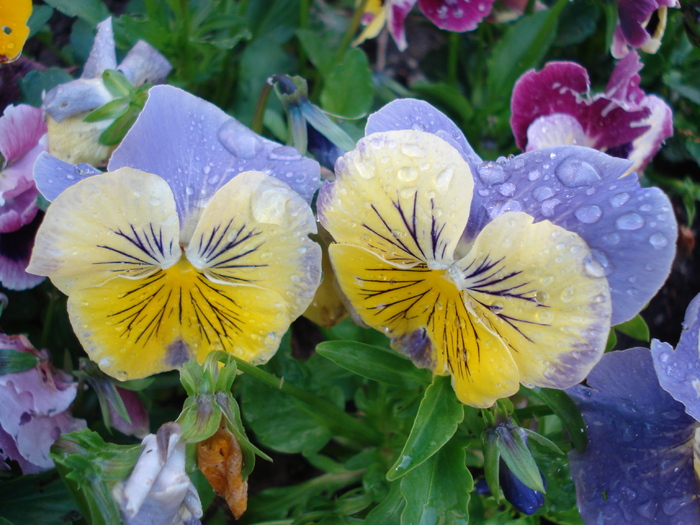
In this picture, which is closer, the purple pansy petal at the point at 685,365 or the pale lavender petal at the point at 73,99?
the purple pansy petal at the point at 685,365

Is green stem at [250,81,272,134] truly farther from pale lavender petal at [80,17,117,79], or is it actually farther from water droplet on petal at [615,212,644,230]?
water droplet on petal at [615,212,644,230]

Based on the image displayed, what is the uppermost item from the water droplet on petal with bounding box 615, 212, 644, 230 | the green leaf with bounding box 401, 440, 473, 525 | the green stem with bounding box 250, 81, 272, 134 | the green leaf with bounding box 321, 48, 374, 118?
the water droplet on petal with bounding box 615, 212, 644, 230

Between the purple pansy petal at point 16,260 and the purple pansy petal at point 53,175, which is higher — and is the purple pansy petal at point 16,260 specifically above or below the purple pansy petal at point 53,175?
below

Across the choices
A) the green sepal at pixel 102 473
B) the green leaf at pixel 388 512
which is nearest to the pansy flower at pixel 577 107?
the green leaf at pixel 388 512

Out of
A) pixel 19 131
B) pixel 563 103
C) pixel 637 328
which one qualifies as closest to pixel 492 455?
pixel 637 328

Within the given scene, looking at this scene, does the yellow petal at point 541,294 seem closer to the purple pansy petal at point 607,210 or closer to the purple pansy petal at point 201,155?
the purple pansy petal at point 607,210

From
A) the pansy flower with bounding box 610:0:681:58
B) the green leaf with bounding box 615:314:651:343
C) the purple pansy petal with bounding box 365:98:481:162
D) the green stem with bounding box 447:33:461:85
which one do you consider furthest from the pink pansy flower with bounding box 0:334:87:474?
the green stem with bounding box 447:33:461:85

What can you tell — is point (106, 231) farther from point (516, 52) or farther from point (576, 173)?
point (516, 52)
